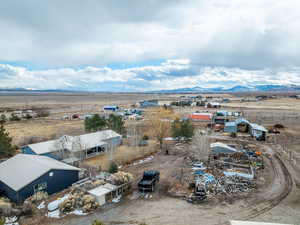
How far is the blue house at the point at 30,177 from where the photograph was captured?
14.9m

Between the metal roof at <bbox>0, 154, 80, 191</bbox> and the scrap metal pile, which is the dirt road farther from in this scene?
the metal roof at <bbox>0, 154, 80, 191</bbox>

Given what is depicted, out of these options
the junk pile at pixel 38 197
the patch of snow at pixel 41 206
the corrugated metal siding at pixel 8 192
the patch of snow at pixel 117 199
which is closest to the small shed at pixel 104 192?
the patch of snow at pixel 117 199

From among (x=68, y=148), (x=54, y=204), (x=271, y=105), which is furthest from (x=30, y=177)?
(x=271, y=105)

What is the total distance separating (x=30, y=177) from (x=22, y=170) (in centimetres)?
159

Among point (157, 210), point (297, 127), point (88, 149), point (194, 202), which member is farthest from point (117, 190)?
point (297, 127)

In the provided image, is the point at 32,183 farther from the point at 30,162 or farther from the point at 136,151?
the point at 136,151

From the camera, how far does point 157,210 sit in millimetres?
13578

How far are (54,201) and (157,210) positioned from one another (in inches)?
308

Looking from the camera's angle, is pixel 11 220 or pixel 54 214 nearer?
pixel 11 220

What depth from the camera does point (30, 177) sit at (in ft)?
50.4

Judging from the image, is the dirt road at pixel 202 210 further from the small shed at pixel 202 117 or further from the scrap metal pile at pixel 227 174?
the small shed at pixel 202 117

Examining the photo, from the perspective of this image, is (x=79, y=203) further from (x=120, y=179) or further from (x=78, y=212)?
(x=120, y=179)

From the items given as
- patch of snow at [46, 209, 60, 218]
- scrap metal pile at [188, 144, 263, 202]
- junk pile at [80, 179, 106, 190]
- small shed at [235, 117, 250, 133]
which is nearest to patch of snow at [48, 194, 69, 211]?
patch of snow at [46, 209, 60, 218]

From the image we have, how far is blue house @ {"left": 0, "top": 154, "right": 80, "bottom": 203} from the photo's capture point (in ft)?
48.9
